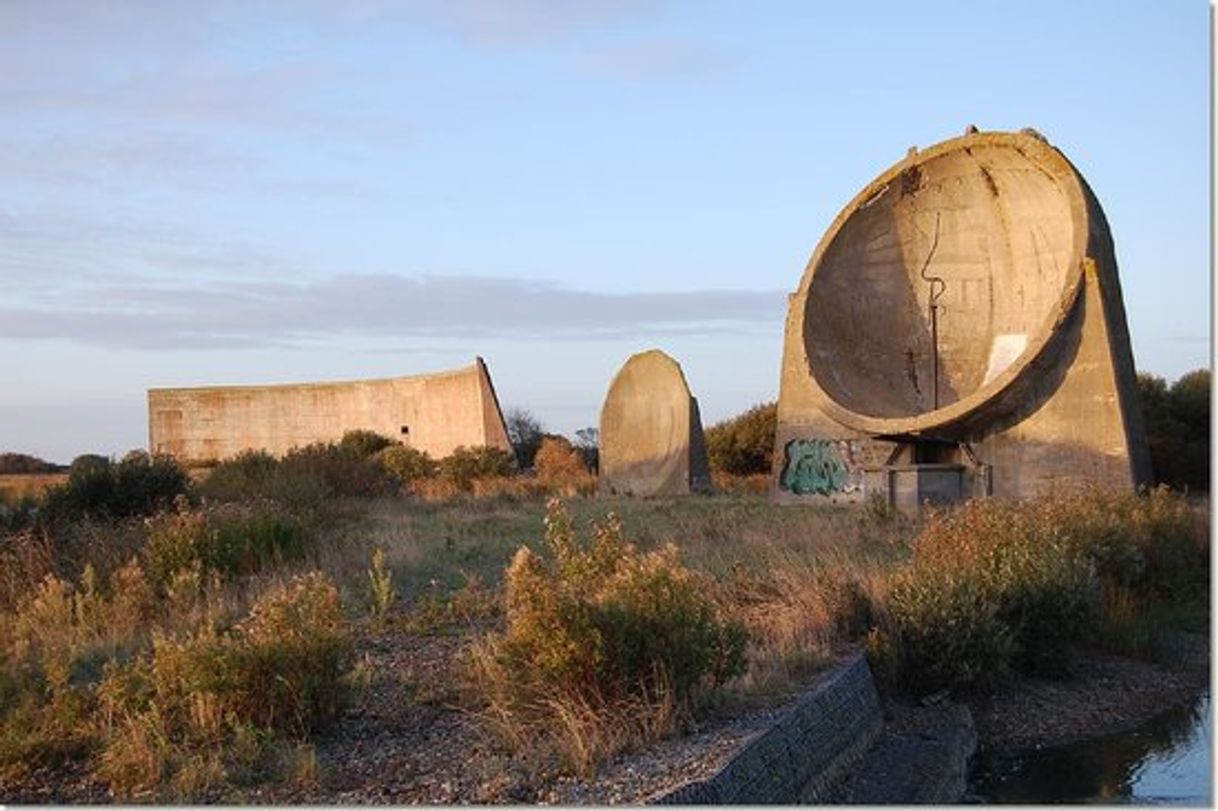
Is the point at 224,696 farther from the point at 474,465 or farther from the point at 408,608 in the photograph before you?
the point at 474,465

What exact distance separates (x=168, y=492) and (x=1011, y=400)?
13.5 m

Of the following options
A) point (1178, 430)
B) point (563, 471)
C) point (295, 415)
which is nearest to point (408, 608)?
point (1178, 430)

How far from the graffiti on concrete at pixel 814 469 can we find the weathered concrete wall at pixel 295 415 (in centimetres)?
1654

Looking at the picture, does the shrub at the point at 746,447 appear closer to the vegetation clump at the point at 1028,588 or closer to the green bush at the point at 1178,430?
the green bush at the point at 1178,430

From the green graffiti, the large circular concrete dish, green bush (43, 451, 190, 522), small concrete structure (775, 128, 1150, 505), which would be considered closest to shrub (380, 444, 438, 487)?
the green graffiti

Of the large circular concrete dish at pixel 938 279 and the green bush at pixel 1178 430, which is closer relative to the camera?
the large circular concrete dish at pixel 938 279

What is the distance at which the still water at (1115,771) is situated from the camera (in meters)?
10.1

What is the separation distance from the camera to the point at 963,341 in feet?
88.8

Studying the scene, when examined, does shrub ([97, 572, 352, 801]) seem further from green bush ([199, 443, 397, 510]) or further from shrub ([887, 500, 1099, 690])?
green bush ([199, 443, 397, 510])

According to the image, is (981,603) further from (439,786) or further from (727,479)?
(727,479)

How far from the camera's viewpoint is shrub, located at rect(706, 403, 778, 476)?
132 ft

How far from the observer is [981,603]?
12320 millimetres

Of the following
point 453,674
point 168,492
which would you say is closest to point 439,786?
point 453,674

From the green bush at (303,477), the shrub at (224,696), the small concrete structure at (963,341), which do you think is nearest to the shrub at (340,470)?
the green bush at (303,477)
